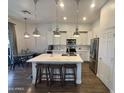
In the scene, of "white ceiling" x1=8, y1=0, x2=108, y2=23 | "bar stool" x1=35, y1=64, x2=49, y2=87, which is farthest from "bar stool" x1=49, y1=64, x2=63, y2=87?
"white ceiling" x1=8, y1=0, x2=108, y2=23

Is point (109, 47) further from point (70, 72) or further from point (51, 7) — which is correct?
point (51, 7)

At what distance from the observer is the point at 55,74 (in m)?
5.45

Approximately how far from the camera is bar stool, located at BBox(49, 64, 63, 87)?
209 inches

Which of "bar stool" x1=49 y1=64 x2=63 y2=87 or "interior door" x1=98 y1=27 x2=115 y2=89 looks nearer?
"interior door" x1=98 y1=27 x2=115 y2=89

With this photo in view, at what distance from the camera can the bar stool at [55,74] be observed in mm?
5297

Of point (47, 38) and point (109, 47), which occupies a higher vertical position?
point (47, 38)

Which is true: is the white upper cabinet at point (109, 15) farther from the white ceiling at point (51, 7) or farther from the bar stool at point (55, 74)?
the bar stool at point (55, 74)

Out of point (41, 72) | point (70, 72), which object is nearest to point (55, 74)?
point (41, 72)

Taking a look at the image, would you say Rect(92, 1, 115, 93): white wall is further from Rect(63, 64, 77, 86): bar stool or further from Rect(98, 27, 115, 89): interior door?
Rect(63, 64, 77, 86): bar stool

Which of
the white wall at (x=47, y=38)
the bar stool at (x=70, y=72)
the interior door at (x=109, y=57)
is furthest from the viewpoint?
the white wall at (x=47, y=38)

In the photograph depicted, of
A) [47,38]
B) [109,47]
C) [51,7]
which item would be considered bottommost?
[109,47]

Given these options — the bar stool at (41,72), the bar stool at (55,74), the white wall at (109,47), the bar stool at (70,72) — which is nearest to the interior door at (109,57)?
the white wall at (109,47)

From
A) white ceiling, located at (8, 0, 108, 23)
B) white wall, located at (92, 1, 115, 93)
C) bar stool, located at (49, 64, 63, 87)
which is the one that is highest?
white ceiling, located at (8, 0, 108, 23)
